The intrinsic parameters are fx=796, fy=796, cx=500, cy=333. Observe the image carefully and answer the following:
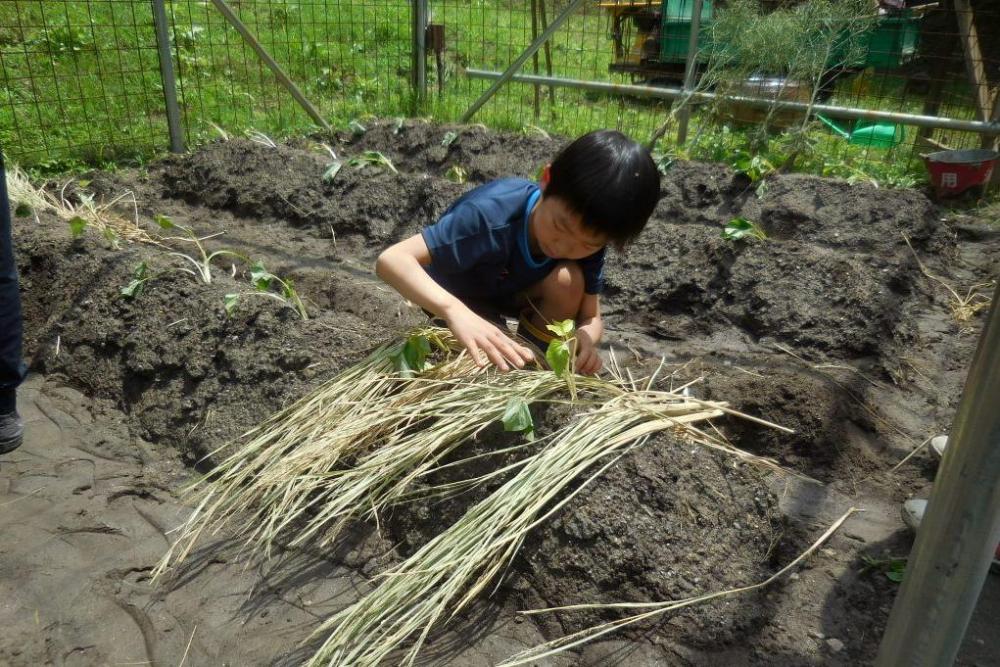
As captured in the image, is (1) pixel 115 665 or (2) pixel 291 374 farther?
(2) pixel 291 374

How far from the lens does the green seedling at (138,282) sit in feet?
9.86

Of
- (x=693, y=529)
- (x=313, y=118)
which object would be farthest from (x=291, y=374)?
(x=313, y=118)

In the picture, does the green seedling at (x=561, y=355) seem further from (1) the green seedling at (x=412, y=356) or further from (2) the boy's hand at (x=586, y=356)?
(1) the green seedling at (x=412, y=356)

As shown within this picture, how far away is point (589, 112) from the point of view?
720cm

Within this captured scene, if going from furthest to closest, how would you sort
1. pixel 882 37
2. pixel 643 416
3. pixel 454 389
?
pixel 882 37, pixel 454 389, pixel 643 416

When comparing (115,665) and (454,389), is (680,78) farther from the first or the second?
(115,665)

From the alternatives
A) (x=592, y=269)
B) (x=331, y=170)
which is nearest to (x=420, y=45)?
(x=331, y=170)

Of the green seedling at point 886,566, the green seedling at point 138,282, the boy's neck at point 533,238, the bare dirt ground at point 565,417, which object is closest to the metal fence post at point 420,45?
the bare dirt ground at point 565,417

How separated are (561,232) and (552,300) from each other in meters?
0.45

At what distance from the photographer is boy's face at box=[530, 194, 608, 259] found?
208 centimetres

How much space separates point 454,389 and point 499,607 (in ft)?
1.97

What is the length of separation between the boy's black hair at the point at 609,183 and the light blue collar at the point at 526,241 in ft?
1.01

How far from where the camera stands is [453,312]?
6.97 feet

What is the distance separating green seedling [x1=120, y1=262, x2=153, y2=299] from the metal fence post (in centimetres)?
426
